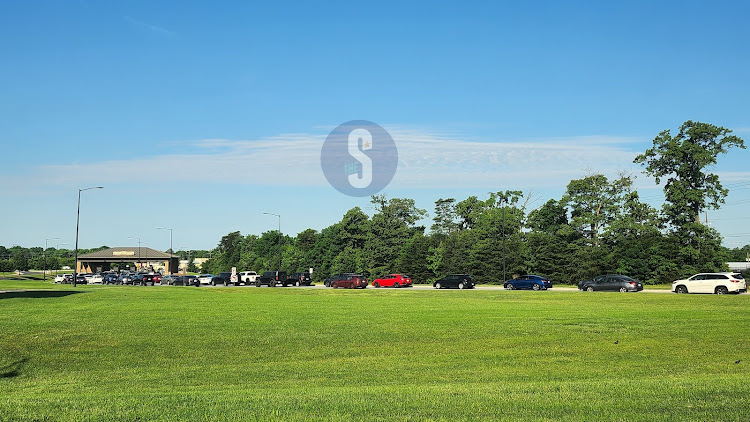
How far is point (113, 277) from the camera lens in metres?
113

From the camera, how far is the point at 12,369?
1675 centimetres

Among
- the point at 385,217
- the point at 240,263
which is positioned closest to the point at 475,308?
the point at 385,217

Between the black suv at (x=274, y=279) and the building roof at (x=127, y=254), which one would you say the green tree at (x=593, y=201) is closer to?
the black suv at (x=274, y=279)

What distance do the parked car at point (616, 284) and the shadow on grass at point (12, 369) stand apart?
152 ft

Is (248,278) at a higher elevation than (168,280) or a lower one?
higher

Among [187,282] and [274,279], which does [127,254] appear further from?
[274,279]

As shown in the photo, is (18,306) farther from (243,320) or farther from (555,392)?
(555,392)

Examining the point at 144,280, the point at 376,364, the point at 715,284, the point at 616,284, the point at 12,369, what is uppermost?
the point at 715,284

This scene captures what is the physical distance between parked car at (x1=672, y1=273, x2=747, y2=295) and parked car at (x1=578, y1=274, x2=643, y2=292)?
4.03 m

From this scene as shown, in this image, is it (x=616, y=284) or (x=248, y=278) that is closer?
(x=616, y=284)

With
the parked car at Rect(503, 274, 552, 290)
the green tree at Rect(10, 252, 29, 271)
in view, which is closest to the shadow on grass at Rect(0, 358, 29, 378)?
the parked car at Rect(503, 274, 552, 290)

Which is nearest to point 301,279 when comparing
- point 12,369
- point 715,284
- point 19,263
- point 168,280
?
point 168,280

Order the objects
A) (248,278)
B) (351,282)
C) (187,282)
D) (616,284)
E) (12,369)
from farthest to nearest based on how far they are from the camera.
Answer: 1. (187,282)
2. (248,278)
3. (351,282)
4. (616,284)
5. (12,369)

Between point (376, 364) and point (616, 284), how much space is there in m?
42.2
